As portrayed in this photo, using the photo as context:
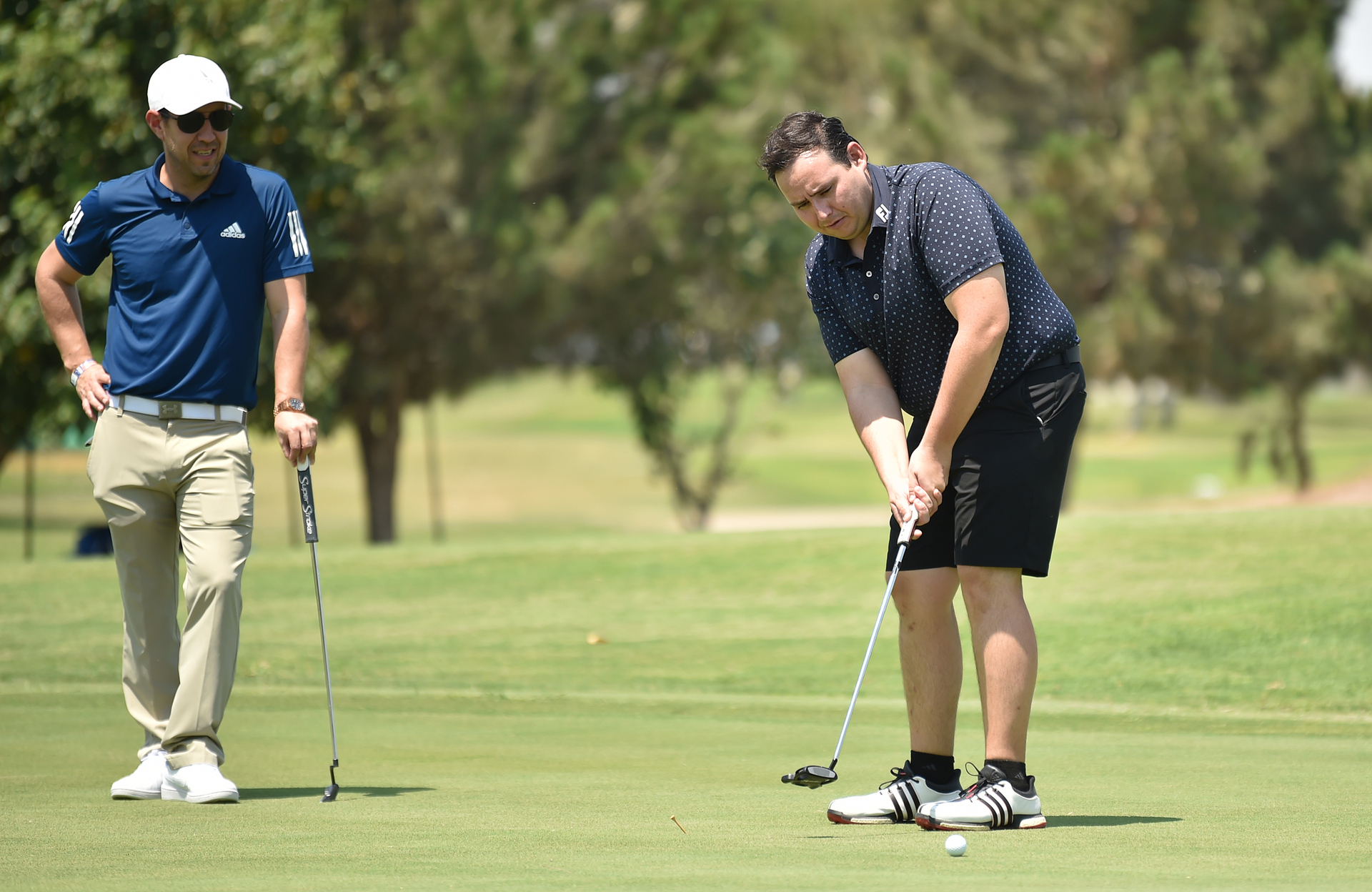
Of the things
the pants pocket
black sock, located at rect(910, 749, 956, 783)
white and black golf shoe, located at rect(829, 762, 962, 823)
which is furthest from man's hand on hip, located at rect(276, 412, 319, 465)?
black sock, located at rect(910, 749, 956, 783)

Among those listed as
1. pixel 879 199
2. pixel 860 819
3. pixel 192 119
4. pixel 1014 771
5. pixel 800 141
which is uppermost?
pixel 192 119

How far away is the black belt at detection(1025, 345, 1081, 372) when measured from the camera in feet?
14.8

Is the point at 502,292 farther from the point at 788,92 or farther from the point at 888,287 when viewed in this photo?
the point at 888,287

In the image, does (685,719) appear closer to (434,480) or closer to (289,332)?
(289,332)

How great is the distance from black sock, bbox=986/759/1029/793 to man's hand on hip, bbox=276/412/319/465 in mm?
2104

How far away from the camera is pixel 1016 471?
445 centimetres

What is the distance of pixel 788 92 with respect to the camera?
1073 inches

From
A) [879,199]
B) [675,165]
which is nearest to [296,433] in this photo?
[879,199]

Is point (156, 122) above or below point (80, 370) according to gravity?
above

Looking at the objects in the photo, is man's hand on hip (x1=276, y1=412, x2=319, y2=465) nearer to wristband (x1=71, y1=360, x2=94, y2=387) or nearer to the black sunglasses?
wristband (x1=71, y1=360, x2=94, y2=387)

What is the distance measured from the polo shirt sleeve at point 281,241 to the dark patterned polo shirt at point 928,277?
1580 millimetres

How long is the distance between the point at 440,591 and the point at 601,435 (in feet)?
163

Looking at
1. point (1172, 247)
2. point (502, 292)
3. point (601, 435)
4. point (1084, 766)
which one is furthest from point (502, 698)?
point (601, 435)

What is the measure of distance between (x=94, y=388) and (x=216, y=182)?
696mm
